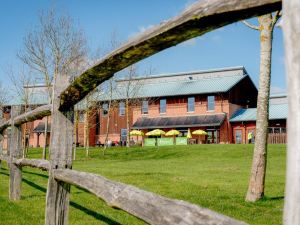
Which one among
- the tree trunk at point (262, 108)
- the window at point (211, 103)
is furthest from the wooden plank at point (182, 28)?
the window at point (211, 103)

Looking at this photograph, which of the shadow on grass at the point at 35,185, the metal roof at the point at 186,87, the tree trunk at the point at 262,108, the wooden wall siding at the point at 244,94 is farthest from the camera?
the wooden wall siding at the point at 244,94

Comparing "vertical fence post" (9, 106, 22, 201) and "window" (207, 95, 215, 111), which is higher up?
"window" (207, 95, 215, 111)

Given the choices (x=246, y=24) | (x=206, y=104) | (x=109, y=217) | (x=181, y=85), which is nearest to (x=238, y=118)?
(x=206, y=104)

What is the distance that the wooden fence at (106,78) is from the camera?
1823mm

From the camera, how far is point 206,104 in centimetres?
4741

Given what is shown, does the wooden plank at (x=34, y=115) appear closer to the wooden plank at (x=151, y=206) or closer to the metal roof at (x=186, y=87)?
the wooden plank at (x=151, y=206)

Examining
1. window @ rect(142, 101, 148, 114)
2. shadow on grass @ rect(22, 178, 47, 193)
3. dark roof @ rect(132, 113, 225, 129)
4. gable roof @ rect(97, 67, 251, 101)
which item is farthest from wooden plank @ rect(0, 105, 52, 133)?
window @ rect(142, 101, 148, 114)

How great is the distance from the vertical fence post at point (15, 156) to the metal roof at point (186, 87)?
120 feet

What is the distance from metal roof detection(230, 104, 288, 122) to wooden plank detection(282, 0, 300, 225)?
44097mm

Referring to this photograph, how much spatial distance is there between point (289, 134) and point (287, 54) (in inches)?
10.5

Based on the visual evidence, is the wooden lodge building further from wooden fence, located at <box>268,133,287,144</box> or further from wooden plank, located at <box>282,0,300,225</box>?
wooden plank, located at <box>282,0,300,225</box>

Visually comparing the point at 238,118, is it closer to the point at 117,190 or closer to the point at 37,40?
the point at 37,40

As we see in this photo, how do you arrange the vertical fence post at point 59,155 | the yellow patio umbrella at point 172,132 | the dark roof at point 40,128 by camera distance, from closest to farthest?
1. the vertical fence post at point 59,155
2. the yellow patio umbrella at point 172,132
3. the dark roof at point 40,128

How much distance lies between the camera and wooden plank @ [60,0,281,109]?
67.7 inches
